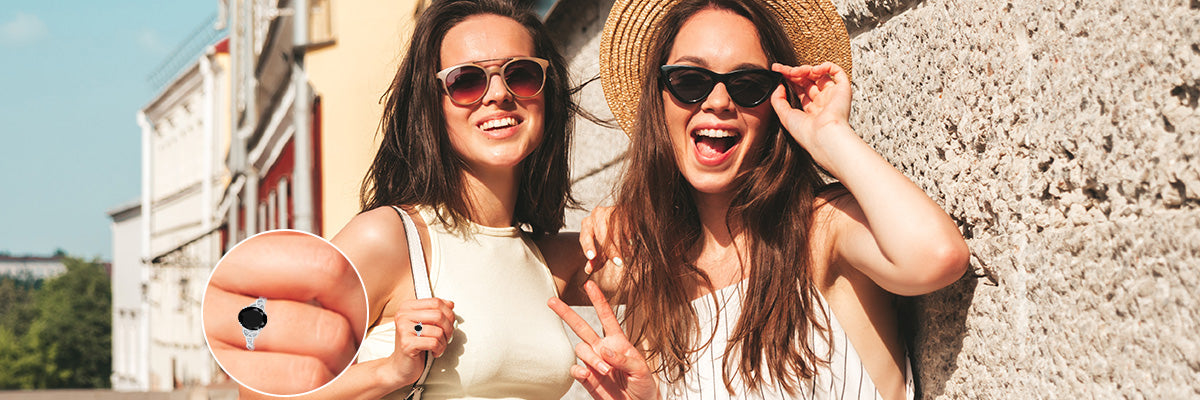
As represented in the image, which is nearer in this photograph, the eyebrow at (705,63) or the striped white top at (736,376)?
the striped white top at (736,376)

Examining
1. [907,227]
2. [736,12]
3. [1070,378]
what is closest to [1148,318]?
[1070,378]

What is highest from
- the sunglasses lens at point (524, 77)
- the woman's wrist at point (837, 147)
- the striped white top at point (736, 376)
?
the sunglasses lens at point (524, 77)

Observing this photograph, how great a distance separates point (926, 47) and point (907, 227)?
59cm

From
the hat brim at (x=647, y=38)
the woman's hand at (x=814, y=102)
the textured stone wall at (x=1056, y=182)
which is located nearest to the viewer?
the textured stone wall at (x=1056, y=182)

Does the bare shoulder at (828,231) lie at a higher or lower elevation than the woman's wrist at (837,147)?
lower

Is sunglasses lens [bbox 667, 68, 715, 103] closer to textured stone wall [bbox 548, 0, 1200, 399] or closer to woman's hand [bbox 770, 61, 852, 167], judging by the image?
woman's hand [bbox 770, 61, 852, 167]

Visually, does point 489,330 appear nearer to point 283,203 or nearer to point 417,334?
point 417,334

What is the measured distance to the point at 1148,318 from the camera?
153cm

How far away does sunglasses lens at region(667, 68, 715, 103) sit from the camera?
2.26 m

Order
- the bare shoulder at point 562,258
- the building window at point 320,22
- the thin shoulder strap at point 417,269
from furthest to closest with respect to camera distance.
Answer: the building window at point 320,22 → the bare shoulder at point 562,258 → the thin shoulder strap at point 417,269

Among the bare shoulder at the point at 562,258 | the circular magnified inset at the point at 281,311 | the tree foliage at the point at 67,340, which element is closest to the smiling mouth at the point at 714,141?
the bare shoulder at the point at 562,258

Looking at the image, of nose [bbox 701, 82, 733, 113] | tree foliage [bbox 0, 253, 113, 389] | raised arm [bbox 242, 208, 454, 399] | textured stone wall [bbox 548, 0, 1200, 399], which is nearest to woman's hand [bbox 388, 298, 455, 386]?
raised arm [bbox 242, 208, 454, 399]

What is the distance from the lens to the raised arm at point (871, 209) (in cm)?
186

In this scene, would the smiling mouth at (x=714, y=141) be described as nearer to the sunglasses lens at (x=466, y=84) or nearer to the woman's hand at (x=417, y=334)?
the sunglasses lens at (x=466, y=84)
